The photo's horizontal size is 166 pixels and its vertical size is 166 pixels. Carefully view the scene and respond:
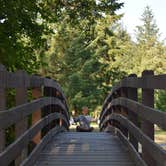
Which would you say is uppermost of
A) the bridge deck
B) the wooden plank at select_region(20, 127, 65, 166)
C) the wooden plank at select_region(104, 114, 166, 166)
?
the wooden plank at select_region(104, 114, 166, 166)

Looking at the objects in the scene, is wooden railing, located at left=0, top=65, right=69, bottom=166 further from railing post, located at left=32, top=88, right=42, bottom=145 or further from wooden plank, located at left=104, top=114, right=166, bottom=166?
wooden plank, located at left=104, top=114, right=166, bottom=166

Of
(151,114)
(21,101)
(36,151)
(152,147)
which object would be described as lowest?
(36,151)

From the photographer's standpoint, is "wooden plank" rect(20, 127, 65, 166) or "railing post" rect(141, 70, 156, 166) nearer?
"railing post" rect(141, 70, 156, 166)

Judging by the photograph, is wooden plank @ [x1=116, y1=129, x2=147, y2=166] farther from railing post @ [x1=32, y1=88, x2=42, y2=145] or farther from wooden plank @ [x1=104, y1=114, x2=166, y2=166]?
railing post @ [x1=32, y1=88, x2=42, y2=145]

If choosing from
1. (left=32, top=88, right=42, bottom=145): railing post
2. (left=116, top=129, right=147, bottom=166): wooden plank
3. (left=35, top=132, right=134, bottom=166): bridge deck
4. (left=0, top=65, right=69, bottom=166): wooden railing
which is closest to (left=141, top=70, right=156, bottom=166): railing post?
(left=116, top=129, right=147, bottom=166): wooden plank

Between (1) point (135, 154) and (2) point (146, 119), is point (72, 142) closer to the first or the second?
(1) point (135, 154)

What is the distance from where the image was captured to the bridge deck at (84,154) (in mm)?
6871

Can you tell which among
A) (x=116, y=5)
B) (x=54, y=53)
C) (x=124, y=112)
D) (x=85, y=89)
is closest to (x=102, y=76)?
(x=85, y=89)

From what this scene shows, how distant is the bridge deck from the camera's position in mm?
6871

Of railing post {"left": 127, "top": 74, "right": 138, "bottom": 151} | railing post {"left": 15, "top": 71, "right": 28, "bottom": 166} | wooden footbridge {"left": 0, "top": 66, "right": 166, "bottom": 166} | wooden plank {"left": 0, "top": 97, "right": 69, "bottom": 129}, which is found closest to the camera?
wooden plank {"left": 0, "top": 97, "right": 69, "bottom": 129}

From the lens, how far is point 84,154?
761 cm

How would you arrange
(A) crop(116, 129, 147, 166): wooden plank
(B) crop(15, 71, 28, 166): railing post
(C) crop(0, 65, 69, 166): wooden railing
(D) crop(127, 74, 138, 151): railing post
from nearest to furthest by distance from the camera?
(C) crop(0, 65, 69, 166): wooden railing, (B) crop(15, 71, 28, 166): railing post, (A) crop(116, 129, 147, 166): wooden plank, (D) crop(127, 74, 138, 151): railing post

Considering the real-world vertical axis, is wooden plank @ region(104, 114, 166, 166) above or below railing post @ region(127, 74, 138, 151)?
below

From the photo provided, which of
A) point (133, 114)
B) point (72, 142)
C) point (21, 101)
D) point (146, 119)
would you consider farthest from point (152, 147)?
point (72, 142)
